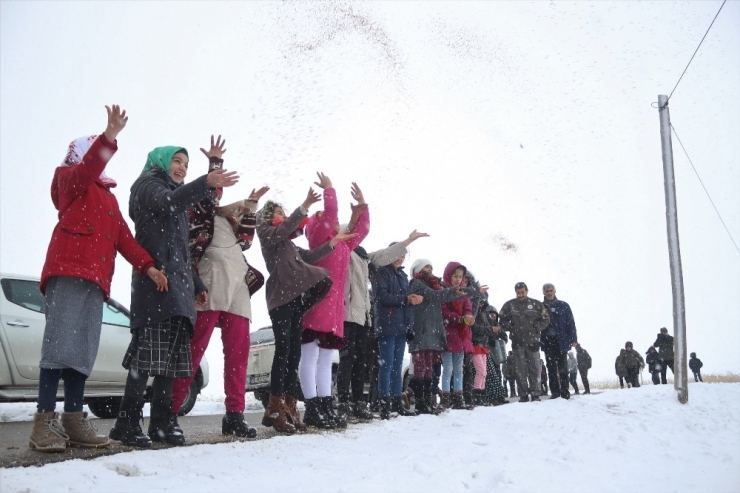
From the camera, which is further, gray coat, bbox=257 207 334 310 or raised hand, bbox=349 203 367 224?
raised hand, bbox=349 203 367 224

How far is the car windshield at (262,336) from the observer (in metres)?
10.5

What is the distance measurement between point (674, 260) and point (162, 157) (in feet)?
36.3

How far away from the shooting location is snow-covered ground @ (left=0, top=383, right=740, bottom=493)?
310 centimetres

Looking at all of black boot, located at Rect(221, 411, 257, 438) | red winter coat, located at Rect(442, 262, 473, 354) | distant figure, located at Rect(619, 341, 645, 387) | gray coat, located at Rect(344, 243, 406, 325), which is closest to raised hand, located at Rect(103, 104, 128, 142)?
black boot, located at Rect(221, 411, 257, 438)

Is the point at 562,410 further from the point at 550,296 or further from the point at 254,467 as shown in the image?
the point at 254,467

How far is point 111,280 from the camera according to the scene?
382cm

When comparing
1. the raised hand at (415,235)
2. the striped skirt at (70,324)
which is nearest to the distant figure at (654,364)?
the raised hand at (415,235)

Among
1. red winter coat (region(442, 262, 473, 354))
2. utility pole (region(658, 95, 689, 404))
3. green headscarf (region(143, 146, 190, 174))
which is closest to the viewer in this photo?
green headscarf (region(143, 146, 190, 174))

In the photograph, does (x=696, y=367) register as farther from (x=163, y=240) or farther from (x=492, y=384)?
(x=163, y=240)

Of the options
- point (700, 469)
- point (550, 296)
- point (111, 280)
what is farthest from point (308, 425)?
point (550, 296)

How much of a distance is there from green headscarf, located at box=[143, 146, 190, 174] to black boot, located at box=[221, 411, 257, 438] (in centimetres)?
183

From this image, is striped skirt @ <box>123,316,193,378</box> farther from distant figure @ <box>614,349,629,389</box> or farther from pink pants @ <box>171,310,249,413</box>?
distant figure @ <box>614,349,629,389</box>

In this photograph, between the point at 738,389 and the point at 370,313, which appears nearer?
the point at 370,313

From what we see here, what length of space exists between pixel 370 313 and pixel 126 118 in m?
3.95
